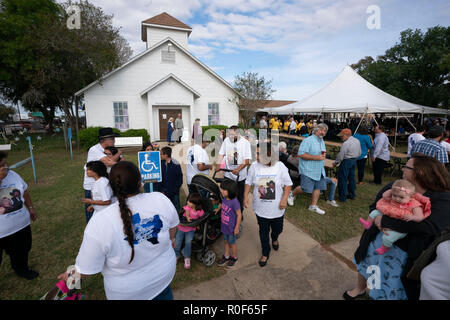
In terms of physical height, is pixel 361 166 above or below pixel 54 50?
below

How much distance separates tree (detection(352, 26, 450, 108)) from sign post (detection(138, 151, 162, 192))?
115ft

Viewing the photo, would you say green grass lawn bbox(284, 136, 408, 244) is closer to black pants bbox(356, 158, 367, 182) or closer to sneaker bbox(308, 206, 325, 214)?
sneaker bbox(308, 206, 325, 214)

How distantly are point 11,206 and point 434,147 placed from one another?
753 centimetres

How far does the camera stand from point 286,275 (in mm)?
3357

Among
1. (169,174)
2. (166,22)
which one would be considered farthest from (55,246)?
(166,22)

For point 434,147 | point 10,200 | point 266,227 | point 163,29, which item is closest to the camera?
point 10,200

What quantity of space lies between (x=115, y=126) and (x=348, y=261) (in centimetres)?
1606

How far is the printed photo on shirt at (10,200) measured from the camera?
9.33 feet

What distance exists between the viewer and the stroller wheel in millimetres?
3604

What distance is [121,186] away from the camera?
5.17ft

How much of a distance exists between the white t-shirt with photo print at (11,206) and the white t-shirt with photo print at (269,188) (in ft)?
10.7

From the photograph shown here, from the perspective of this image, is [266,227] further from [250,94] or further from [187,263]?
[250,94]
